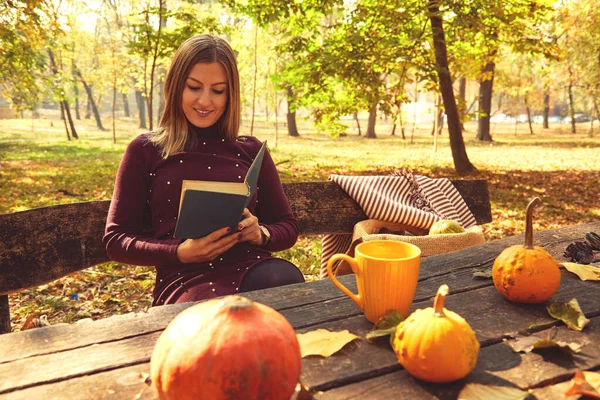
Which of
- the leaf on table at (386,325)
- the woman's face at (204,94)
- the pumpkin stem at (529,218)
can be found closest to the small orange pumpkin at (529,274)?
the pumpkin stem at (529,218)

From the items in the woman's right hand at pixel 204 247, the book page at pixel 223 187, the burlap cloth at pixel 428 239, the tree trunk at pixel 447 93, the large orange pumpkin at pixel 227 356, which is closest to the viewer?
the large orange pumpkin at pixel 227 356

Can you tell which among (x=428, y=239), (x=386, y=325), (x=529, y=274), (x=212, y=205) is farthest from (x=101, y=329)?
(x=428, y=239)

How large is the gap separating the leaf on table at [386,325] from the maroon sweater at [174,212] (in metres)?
0.82

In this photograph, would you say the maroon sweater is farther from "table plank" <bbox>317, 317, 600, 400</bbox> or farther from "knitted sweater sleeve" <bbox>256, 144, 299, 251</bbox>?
"table plank" <bbox>317, 317, 600, 400</bbox>

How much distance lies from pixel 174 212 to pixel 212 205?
23.8 inches

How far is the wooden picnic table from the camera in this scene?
95 cm

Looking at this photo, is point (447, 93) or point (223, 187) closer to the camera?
point (223, 187)

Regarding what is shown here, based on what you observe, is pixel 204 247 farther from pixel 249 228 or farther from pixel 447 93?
pixel 447 93

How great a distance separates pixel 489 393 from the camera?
2.97ft

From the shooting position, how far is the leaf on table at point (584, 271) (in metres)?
1.58

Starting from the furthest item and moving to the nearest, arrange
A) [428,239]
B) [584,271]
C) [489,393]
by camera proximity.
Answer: [428,239] → [584,271] → [489,393]

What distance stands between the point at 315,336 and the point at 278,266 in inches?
31.8

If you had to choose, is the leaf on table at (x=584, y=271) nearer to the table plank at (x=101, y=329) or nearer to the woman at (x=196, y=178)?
the table plank at (x=101, y=329)

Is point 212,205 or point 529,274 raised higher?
point 212,205
